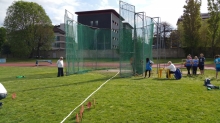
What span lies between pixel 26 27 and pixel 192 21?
114 feet

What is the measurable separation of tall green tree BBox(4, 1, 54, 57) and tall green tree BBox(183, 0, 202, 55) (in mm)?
29994

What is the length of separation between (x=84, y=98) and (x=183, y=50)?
117ft

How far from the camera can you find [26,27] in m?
47.9

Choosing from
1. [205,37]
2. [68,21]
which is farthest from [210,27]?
[68,21]

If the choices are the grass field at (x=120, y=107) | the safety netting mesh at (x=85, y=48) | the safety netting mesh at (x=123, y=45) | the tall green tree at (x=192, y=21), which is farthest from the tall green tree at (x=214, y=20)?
the grass field at (x=120, y=107)

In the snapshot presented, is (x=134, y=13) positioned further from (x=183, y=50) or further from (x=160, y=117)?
(x=183, y=50)

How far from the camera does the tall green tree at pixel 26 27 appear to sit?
47344mm

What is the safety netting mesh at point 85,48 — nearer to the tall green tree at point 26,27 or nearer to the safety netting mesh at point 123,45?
the safety netting mesh at point 123,45

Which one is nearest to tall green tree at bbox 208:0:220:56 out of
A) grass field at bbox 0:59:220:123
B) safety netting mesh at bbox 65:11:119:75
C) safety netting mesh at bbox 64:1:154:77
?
safety netting mesh at bbox 65:11:119:75

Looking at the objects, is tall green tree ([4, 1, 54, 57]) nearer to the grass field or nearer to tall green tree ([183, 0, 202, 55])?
tall green tree ([183, 0, 202, 55])

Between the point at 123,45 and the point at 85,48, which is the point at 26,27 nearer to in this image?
the point at 85,48

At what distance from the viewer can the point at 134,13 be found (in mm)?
14172

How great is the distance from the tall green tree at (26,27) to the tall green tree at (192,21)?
2999cm

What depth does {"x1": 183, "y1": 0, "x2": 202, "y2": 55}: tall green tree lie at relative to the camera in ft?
119
